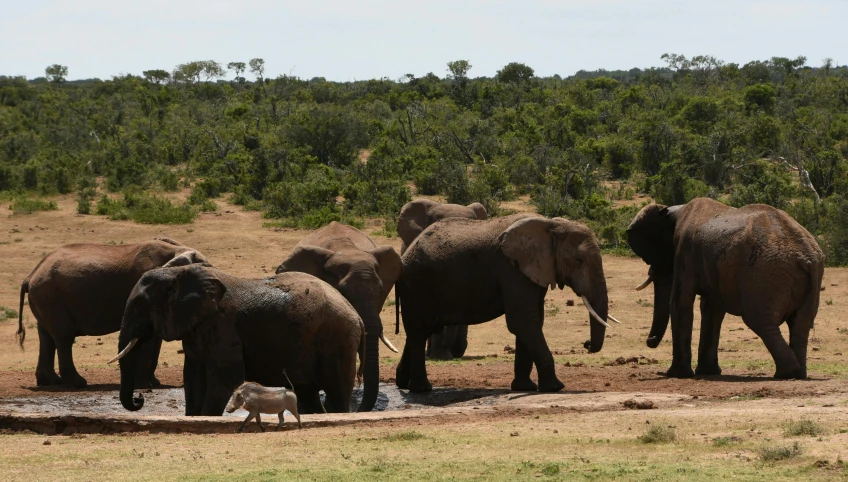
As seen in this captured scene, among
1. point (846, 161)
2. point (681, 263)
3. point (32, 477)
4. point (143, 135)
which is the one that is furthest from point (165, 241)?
point (143, 135)

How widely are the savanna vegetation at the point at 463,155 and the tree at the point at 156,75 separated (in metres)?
26.9

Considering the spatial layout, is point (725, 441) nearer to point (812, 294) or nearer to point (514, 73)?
point (812, 294)

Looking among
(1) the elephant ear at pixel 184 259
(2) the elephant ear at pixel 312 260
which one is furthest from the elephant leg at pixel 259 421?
(1) the elephant ear at pixel 184 259

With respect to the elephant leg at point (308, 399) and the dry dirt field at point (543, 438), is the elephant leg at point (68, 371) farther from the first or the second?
the elephant leg at point (308, 399)

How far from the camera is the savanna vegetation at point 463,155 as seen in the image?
31.8 m

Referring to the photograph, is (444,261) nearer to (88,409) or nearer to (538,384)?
(538,384)

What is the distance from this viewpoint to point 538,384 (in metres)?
14.8

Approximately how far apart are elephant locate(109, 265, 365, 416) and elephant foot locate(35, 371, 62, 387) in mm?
3489

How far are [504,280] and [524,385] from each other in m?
1.24

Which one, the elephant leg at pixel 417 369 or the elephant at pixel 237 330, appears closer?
the elephant at pixel 237 330

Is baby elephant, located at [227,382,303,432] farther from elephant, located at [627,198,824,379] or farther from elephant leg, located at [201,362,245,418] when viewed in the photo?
elephant, located at [627,198,824,379]

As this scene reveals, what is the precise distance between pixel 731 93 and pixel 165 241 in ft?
123

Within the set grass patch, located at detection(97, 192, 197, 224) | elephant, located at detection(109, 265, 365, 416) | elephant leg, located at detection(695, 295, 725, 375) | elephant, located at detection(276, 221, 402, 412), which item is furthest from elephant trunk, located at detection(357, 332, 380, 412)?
grass patch, located at detection(97, 192, 197, 224)

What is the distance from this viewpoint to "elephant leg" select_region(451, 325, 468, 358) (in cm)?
1880
